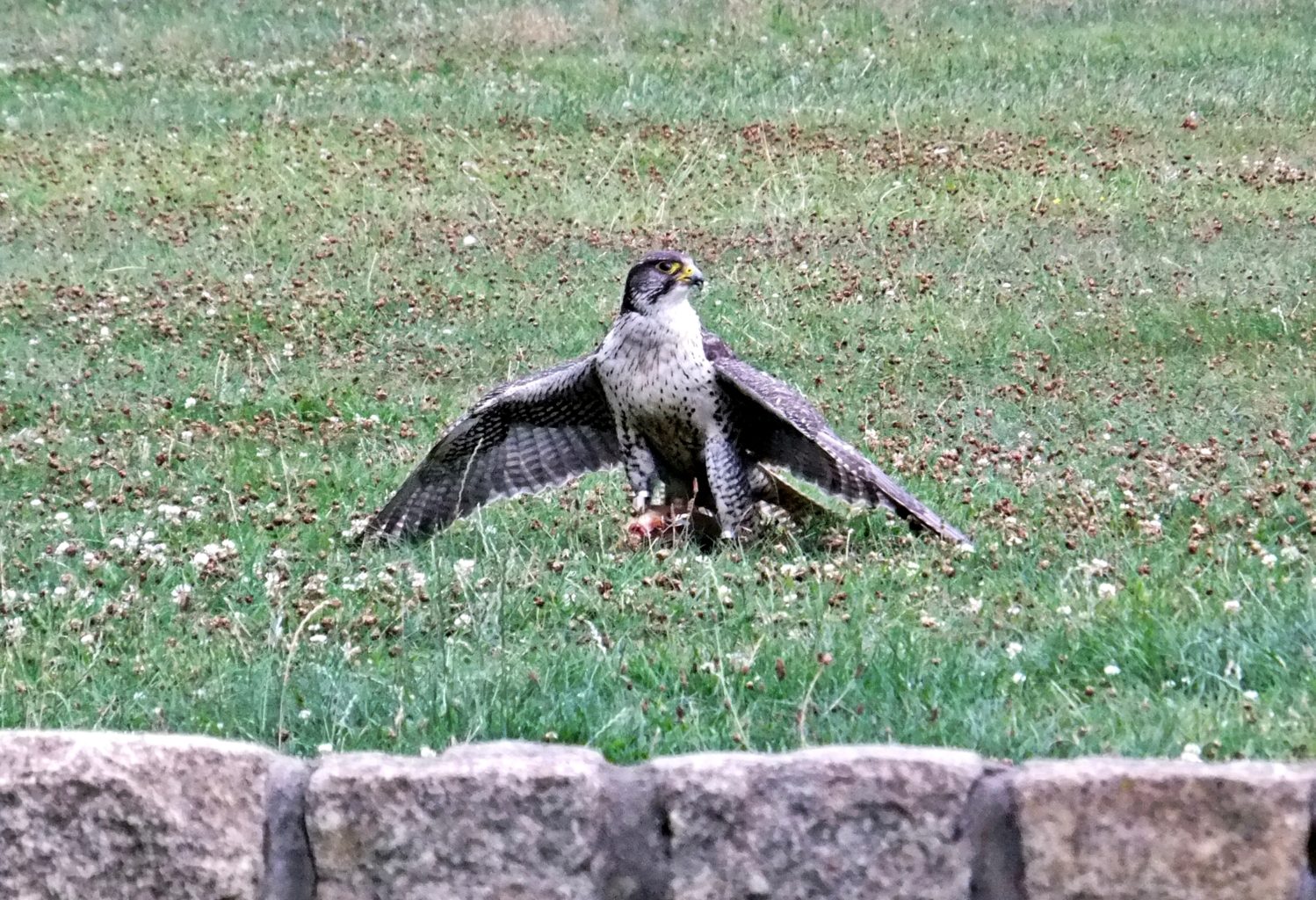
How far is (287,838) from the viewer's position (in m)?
3.57

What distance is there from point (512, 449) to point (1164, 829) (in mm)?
4031

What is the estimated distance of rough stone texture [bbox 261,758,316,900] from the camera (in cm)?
355

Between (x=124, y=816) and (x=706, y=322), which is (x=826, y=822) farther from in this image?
(x=706, y=322)

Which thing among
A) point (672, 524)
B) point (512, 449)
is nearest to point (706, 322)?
point (512, 449)

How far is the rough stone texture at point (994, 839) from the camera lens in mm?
3398

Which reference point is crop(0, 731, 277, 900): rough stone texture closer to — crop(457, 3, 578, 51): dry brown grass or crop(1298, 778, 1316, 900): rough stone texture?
crop(1298, 778, 1316, 900): rough stone texture

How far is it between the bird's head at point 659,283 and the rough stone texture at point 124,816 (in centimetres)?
341

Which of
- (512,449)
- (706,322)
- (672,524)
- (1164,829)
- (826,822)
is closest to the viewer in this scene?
(1164,829)

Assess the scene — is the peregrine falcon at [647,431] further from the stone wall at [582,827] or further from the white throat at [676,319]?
the stone wall at [582,827]

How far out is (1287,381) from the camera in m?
8.84

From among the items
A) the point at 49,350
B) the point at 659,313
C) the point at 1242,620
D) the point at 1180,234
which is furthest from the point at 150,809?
the point at 1180,234

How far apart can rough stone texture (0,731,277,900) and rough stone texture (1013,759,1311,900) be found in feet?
4.64

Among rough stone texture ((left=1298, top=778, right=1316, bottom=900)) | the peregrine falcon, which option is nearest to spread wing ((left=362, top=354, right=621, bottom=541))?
the peregrine falcon

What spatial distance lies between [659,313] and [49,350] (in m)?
5.07
